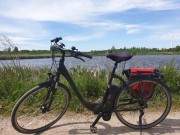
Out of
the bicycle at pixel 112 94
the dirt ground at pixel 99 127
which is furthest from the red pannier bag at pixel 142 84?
the dirt ground at pixel 99 127

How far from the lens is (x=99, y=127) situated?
512 cm

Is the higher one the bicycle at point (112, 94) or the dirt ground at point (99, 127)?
the bicycle at point (112, 94)

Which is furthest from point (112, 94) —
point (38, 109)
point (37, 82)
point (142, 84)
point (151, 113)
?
point (37, 82)

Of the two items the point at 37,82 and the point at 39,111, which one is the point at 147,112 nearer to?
the point at 39,111

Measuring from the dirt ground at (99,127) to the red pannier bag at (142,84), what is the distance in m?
0.59

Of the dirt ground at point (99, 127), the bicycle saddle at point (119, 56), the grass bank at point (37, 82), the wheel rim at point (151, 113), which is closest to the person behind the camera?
the bicycle saddle at point (119, 56)

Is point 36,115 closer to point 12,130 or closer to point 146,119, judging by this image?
point 12,130

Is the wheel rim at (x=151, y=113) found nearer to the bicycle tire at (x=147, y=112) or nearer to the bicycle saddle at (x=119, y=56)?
the bicycle tire at (x=147, y=112)

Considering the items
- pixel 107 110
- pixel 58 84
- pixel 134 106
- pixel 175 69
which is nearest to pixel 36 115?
pixel 58 84

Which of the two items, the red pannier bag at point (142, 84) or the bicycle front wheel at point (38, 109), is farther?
Answer: the red pannier bag at point (142, 84)

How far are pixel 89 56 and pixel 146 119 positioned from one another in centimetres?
167

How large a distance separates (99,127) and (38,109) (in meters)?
1.17

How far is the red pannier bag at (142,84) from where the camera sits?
16.2 feet

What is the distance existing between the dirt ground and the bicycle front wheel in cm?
16
